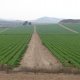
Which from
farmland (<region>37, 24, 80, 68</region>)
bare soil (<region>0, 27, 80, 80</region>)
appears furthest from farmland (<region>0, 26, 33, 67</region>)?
farmland (<region>37, 24, 80, 68</region>)

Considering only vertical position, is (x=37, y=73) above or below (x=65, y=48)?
above

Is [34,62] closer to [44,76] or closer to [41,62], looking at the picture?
[41,62]

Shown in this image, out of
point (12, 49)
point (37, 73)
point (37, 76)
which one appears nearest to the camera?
point (37, 76)

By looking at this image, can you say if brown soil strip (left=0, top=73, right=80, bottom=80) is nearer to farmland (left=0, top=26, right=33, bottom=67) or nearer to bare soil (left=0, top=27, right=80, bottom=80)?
bare soil (left=0, top=27, right=80, bottom=80)

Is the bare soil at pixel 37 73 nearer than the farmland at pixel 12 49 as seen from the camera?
Yes

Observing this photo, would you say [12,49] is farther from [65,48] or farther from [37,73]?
[37,73]

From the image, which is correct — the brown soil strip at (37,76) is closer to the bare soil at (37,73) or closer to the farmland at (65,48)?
the bare soil at (37,73)

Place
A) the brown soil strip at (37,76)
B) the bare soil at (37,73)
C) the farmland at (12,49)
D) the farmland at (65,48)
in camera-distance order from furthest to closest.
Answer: the farmland at (12,49) < the farmland at (65,48) < the bare soil at (37,73) < the brown soil strip at (37,76)

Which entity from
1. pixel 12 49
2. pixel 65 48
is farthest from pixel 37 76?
pixel 65 48

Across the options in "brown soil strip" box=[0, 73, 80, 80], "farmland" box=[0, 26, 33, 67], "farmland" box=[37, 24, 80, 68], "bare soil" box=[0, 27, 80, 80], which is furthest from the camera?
"farmland" box=[0, 26, 33, 67]

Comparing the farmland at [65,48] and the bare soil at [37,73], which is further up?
the bare soil at [37,73]

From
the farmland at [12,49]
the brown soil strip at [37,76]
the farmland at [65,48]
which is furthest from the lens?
the farmland at [12,49]

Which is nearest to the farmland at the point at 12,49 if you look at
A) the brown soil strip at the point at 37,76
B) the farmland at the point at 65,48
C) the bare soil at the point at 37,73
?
the bare soil at the point at 37,73
